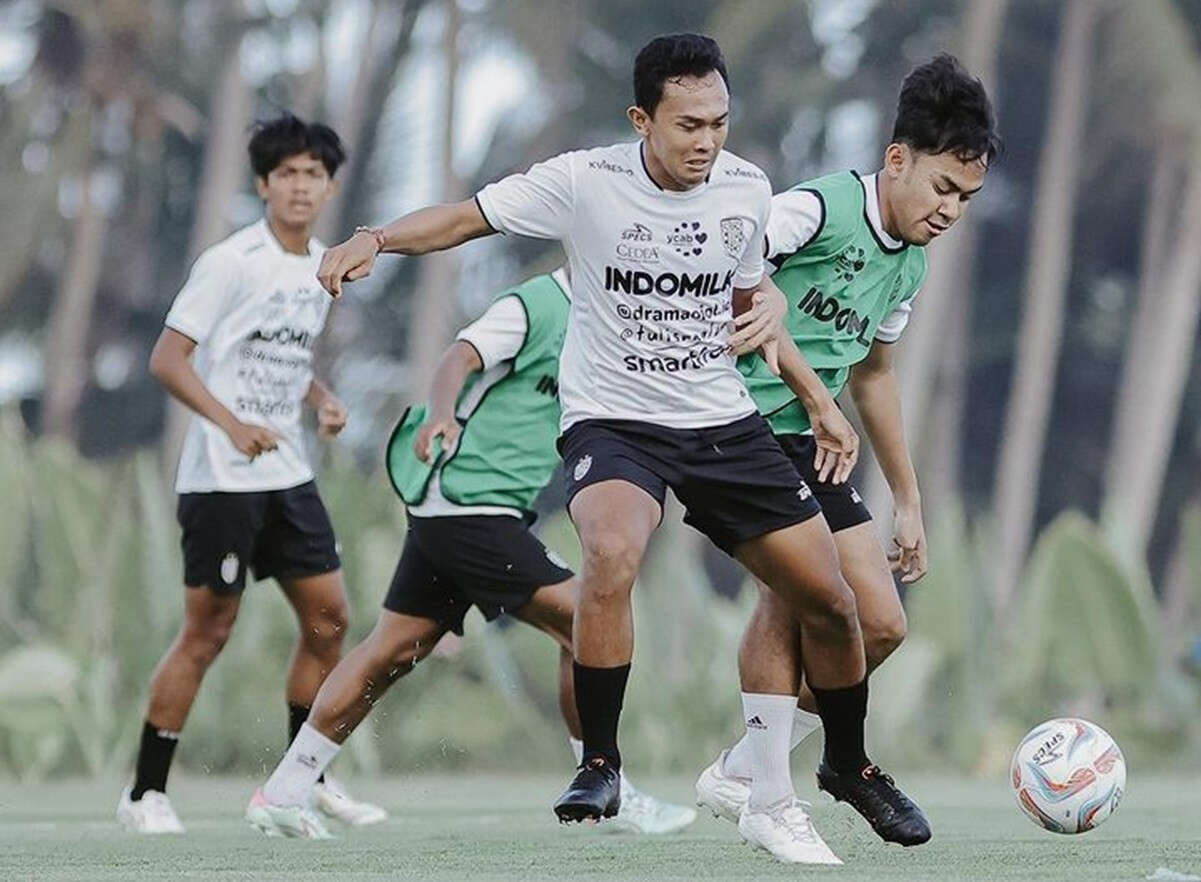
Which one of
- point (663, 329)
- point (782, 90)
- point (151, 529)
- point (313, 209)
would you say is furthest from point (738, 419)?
point (782, 90)

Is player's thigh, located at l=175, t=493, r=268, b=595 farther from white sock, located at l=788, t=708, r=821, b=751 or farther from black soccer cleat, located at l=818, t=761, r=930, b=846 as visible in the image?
black soccer cleat, located at l=818, t=761, r=930, b=846

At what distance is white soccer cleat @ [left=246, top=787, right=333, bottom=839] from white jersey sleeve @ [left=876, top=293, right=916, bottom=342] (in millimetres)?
2315

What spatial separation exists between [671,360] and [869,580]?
935mm

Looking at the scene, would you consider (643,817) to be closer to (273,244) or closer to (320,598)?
(320,598)

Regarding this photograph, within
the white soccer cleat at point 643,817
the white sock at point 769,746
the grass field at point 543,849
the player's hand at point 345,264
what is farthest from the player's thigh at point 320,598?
the player's hand at point 345,264

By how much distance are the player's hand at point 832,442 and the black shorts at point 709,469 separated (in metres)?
0.17

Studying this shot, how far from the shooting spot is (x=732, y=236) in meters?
6.93

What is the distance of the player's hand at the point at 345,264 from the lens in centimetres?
630

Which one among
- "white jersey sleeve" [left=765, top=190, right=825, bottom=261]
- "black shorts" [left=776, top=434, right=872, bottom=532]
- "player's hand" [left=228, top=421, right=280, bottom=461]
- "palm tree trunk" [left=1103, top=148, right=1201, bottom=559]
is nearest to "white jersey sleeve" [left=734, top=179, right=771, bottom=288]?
"white jersey sleeve" [left=765, top=190, right=825, bottom=261]

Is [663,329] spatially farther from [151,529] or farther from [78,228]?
[78,228]

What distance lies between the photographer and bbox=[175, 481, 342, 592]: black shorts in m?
8.96

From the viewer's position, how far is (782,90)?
3553 cm

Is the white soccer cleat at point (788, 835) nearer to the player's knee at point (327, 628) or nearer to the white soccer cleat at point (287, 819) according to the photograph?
the white soccer cleat at point (287, 819)

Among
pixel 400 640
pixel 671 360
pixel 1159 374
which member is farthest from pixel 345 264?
pixel 1159 374
